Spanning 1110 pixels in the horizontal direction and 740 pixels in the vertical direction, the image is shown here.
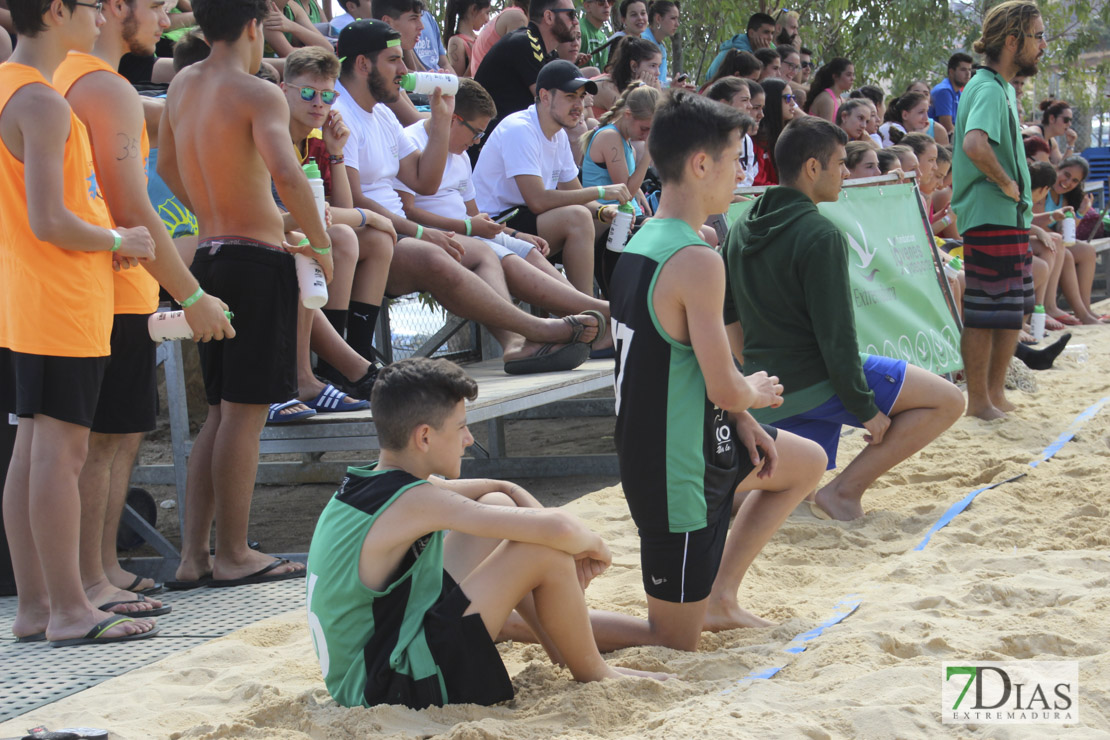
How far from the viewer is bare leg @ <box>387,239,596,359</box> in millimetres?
5695

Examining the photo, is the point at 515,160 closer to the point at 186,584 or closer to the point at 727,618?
the point at 186,584

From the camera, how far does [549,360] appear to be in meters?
5.80

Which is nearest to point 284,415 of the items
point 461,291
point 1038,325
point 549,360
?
point 461,291

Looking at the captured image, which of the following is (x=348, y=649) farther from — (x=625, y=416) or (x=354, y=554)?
(x=625, y=416)

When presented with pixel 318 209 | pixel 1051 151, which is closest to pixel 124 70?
pixel 318 209

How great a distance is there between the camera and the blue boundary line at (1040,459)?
15.0 feet

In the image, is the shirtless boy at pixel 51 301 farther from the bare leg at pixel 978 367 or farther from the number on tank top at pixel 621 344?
the bare leg at pixel 978 367

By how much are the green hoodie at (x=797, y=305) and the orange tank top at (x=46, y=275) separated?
97.4 inches

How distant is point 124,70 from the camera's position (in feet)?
19.8

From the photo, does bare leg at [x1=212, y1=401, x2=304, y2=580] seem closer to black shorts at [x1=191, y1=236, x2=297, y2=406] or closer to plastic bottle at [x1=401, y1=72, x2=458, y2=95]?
black shorts at [x1=191, y1=236, x2=297, y2=406]

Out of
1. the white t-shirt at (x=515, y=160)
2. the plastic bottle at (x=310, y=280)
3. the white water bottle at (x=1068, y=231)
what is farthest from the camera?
the white water bottle at (x=1068, y=231)

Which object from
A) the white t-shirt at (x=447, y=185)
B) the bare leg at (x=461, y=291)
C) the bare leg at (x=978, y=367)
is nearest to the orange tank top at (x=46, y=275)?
the bare leg at (x=461, y=291)

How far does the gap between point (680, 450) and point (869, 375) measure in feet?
6.39

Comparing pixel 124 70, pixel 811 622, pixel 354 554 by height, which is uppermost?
pixel 124 70
